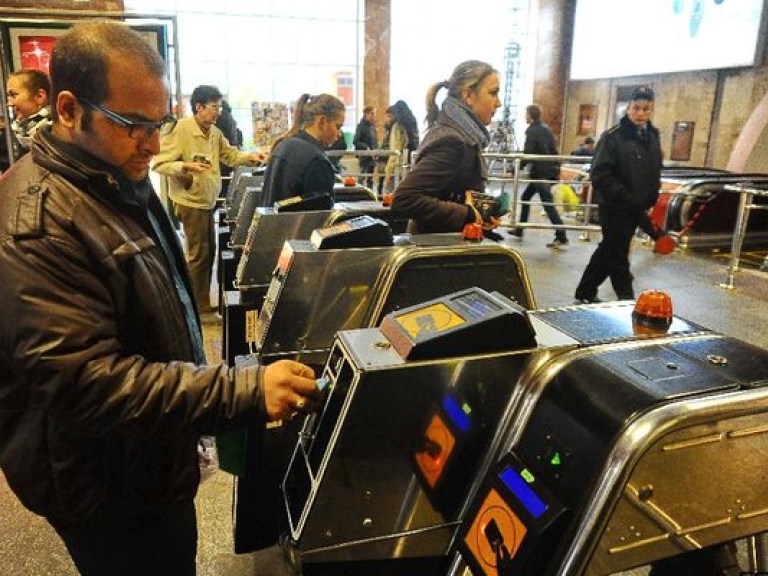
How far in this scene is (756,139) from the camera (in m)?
8.73

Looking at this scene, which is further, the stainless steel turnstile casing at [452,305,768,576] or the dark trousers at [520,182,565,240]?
the dark trousers at [520,182,565,240]

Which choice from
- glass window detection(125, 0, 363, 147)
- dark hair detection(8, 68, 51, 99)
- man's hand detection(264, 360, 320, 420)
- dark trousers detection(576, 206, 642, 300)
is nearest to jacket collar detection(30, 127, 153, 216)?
man's hand detection(264, 360, 320, 420)

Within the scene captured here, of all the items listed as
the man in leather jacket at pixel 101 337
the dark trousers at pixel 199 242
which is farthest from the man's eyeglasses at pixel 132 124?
the dark trousers at pixel 199 242

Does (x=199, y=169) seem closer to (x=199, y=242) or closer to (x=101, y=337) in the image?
(x=199, y=242)

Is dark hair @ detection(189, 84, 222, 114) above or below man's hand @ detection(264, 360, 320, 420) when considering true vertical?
above

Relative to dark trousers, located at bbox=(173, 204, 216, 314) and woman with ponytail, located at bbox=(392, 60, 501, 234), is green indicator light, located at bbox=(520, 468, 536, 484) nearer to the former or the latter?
woman with ponytail, located at bbox=(392, 60, 501, 234)

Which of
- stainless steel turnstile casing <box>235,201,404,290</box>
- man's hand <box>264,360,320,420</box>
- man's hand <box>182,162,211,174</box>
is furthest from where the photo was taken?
man's hand <box>182,162,211,174</box>

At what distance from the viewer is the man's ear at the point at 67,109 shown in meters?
0.99

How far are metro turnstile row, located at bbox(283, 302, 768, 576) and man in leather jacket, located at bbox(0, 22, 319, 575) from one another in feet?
0.49

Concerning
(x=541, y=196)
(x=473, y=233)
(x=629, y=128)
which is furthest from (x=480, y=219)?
(x=541, y=196)

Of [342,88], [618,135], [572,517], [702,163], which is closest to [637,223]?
[618,135]

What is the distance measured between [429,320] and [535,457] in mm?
297

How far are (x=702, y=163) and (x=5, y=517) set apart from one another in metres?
11.7

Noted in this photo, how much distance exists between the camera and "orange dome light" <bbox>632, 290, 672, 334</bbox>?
128cm
